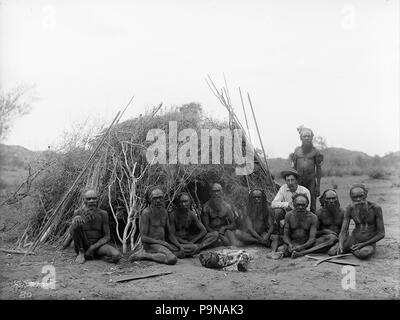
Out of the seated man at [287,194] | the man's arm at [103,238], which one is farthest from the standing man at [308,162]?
the man's arm at [103,238]

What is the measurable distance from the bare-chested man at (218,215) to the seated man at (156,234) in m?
0.93

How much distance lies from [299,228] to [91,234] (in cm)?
304

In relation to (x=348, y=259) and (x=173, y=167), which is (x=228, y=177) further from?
(x=348, y=259)

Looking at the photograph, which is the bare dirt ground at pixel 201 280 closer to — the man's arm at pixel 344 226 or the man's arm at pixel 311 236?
the man's arm at pixel 311 236

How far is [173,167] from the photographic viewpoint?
827 centimetres

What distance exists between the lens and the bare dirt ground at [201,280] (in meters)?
5.55

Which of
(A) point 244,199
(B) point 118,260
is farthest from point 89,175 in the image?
(A) point 244,199

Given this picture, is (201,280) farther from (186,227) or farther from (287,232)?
(287,232)

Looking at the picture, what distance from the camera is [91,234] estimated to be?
707cm

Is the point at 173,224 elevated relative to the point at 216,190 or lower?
lower

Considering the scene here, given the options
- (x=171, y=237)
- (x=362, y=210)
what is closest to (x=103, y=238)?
(x=171, y=237)

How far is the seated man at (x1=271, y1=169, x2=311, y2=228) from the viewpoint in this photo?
7781 mm

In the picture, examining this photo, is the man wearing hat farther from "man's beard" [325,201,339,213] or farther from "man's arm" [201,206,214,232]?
"man's arm" [201,206,214,232]

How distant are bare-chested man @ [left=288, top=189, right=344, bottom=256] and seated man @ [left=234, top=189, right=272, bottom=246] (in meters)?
0.93
